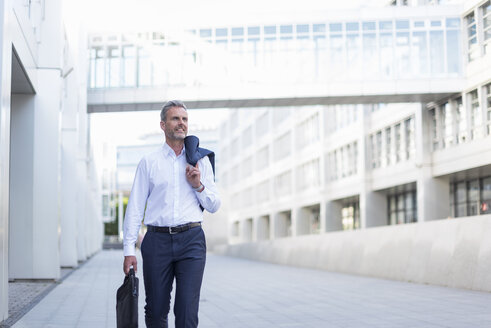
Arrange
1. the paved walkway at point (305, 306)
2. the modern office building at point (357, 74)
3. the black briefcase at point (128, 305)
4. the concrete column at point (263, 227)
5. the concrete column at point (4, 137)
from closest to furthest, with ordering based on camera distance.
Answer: the black briefcase at point (128, 305)
the concrete column at point (4, 137)
the paved walkway at point (305, 306)
the modern office building at point (357, 74)
the concrete column at point (263, 227)

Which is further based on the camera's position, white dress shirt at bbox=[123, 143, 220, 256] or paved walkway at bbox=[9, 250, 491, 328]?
paved walkway at bbox=[9, 250, 491, 328]

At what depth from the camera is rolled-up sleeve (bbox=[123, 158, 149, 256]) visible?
4488 millimetres

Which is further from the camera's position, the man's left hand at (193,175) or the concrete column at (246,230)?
the concrete column at (246,230)

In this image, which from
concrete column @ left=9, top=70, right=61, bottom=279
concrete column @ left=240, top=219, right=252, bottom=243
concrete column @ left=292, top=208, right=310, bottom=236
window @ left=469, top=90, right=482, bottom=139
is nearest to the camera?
concrete column @ left=9, top=70, right=61, bottom=279

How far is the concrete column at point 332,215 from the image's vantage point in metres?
48.3

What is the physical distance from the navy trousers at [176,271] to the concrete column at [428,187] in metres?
30.2

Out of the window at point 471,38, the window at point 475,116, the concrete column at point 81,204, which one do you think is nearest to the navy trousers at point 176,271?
the concrete column at point 81,204

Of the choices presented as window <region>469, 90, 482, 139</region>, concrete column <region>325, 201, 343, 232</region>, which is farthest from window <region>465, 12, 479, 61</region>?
concrete column <region>325, 201, 343, 232</region>

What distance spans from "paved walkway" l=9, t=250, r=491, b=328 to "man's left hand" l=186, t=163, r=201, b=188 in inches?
173

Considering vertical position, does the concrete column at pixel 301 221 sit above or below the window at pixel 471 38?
below

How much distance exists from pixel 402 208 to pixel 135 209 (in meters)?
38.1

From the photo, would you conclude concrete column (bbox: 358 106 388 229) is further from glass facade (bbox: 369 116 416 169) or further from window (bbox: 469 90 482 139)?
window (bbox: 469 90 482 139)

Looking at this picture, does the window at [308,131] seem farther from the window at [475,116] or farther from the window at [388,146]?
the window at [475,116]

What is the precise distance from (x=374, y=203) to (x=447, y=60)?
475 inches
